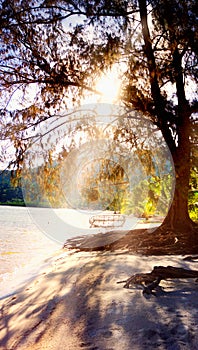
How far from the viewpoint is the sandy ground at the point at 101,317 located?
3395 mm

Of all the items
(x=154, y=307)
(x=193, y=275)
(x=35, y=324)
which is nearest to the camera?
(x=154, y=307)

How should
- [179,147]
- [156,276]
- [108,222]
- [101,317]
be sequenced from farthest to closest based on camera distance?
[108,222]
[179,147]
[156,276]
[101,317]

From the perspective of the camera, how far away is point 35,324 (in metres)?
4.49

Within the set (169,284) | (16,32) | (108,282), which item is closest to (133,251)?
(108,282)

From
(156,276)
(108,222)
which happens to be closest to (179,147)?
(156,276)

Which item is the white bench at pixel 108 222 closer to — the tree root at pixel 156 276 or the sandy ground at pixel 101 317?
the sandy ground at pixel 101 317

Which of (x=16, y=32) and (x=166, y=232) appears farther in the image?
(x=166, y=232)

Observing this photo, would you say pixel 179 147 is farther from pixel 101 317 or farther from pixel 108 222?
pixel 108 222

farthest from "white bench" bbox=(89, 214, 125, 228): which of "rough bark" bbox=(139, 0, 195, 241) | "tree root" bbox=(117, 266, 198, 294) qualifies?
"tree root" bbox=(117, 266, 198, 294)

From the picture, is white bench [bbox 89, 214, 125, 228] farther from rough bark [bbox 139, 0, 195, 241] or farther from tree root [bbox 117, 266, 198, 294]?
tree root [bbox 117, 266, 198, 294]

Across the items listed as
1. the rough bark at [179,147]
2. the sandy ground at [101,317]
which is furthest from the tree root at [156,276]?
the rough bark at [179,147]

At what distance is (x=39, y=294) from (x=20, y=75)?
264 inches

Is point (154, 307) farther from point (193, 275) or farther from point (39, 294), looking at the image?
point (39, 294)

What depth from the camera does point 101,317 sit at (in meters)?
4.12
